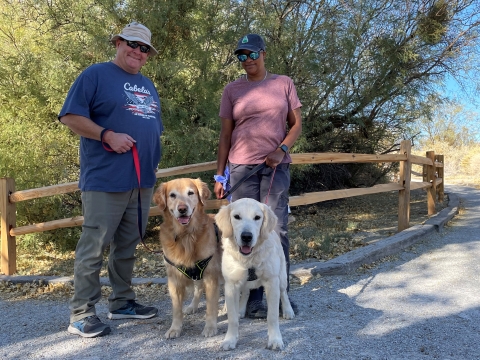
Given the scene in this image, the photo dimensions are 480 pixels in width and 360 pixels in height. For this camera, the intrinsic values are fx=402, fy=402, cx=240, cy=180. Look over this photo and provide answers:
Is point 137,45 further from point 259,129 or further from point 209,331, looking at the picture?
point 209,331

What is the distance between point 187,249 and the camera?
3080 mm

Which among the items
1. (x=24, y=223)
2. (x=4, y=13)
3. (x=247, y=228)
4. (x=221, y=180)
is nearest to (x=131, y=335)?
(x=247, y=228)

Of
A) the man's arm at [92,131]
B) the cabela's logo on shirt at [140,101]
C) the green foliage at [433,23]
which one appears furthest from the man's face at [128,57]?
the green foliage at [433,23]

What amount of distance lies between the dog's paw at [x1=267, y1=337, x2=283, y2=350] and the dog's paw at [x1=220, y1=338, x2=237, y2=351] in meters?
0.24

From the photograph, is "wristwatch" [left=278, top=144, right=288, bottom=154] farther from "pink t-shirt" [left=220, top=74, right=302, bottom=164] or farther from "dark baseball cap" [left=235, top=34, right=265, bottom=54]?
"dark baseball cap" [left=235, top=34, right=265, bottom=54]

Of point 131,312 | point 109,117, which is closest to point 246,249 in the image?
point 131,312

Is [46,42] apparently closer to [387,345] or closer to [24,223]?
[24,223]

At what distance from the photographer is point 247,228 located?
108 inches

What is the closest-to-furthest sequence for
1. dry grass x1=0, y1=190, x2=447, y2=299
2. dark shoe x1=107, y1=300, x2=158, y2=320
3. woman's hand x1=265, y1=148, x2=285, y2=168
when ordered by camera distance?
woman's hand x1=265, y1=148, x2=285, y2=168
dark shoe x1=107, y1=300, x2=158, y2=320
dry grass x1=0, y1=190, x2=447, y2=299

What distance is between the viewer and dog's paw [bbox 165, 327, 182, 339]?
2977mm

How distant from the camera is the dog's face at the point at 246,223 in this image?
2.76 metres

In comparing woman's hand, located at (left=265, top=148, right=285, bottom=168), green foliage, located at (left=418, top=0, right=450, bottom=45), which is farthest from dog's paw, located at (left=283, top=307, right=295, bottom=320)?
green foliage, located at (left=418, top=0, right=450, bottom=45)

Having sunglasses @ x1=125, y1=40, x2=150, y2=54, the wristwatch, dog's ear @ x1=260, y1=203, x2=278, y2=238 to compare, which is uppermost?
sunglasses @ x1=125, y1=40, x2=150, y2=54

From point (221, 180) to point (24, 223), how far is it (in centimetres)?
434
